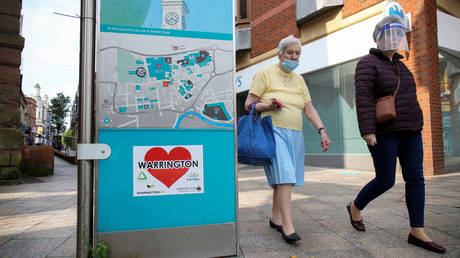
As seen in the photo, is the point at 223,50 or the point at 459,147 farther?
the point at 459,147

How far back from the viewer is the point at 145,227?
7.06ft

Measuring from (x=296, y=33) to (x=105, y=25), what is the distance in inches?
404

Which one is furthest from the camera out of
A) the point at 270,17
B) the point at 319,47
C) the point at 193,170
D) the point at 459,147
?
the point at 270,17

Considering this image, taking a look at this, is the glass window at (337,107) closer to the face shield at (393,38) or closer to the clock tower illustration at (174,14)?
the face shield at (393,38)

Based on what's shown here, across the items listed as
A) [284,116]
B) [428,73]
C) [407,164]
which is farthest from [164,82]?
[428,73]

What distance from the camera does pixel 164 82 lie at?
7.37 ft

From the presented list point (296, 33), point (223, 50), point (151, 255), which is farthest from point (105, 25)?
point (296, 33)

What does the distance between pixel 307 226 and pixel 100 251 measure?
202 centimetres

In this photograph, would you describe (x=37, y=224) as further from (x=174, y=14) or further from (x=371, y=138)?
(x=371, y=138)

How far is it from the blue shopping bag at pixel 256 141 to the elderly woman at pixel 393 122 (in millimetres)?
804

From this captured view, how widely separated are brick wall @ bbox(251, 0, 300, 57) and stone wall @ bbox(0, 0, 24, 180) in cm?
858

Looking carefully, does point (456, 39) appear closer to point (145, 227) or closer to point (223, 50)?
point (223, 50)

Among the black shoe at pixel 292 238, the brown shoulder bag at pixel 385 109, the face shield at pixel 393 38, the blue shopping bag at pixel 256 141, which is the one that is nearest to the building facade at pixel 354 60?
the face shield at pixel 393 38

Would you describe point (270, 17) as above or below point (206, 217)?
above
